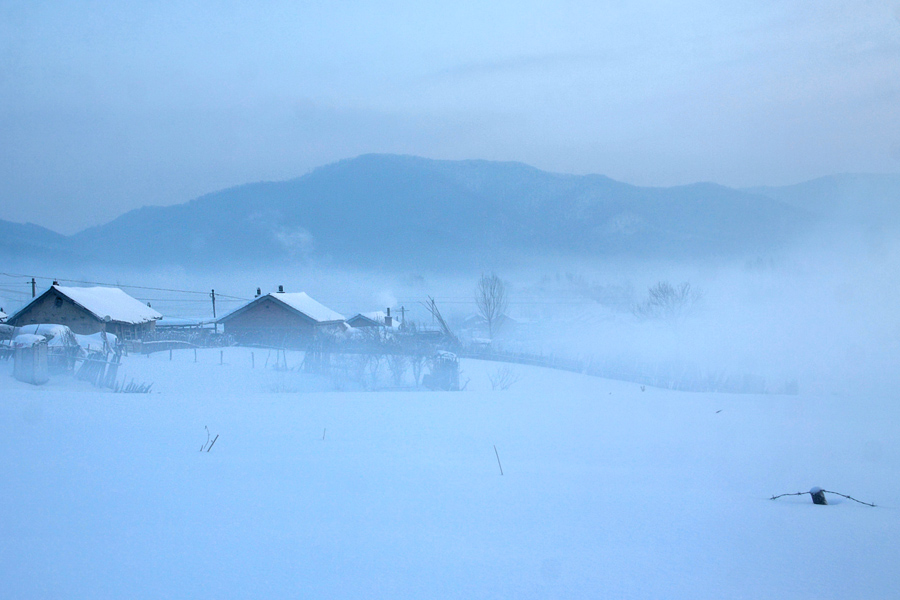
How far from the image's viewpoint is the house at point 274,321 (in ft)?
113

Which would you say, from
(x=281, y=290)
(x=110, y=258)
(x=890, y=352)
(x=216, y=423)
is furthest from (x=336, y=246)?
(x=216, y=423)

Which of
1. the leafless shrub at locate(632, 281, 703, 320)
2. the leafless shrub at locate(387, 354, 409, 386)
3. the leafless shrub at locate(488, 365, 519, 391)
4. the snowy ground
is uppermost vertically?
the leafless shrub at locate(632, 281, 703, 320)

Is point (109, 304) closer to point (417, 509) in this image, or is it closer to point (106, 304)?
point (106, 304)

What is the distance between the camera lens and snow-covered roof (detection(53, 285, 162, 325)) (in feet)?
106

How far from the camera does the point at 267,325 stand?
116 ft

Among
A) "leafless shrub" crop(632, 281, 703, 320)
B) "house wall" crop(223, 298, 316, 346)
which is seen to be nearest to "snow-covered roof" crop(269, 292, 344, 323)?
"house wall" crop(223, 298, 316, 346)

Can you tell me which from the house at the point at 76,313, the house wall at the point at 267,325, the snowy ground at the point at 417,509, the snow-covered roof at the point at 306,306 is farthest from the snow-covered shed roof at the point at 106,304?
the snowy ground at the point at 417,509

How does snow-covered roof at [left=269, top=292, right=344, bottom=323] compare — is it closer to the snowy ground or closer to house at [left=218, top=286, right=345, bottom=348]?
house at [left=218, top=286, right=345, bottom=348]

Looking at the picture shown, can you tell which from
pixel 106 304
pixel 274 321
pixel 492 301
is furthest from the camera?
pixel 492 301

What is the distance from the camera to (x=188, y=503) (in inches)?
216

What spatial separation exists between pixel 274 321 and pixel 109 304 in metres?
8.91

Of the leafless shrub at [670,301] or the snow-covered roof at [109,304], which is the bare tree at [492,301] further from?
the snow-covered roof at [109,304]

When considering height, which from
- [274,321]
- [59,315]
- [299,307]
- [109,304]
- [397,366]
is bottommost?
[397,366]

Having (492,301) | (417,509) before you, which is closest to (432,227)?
(492,301)
